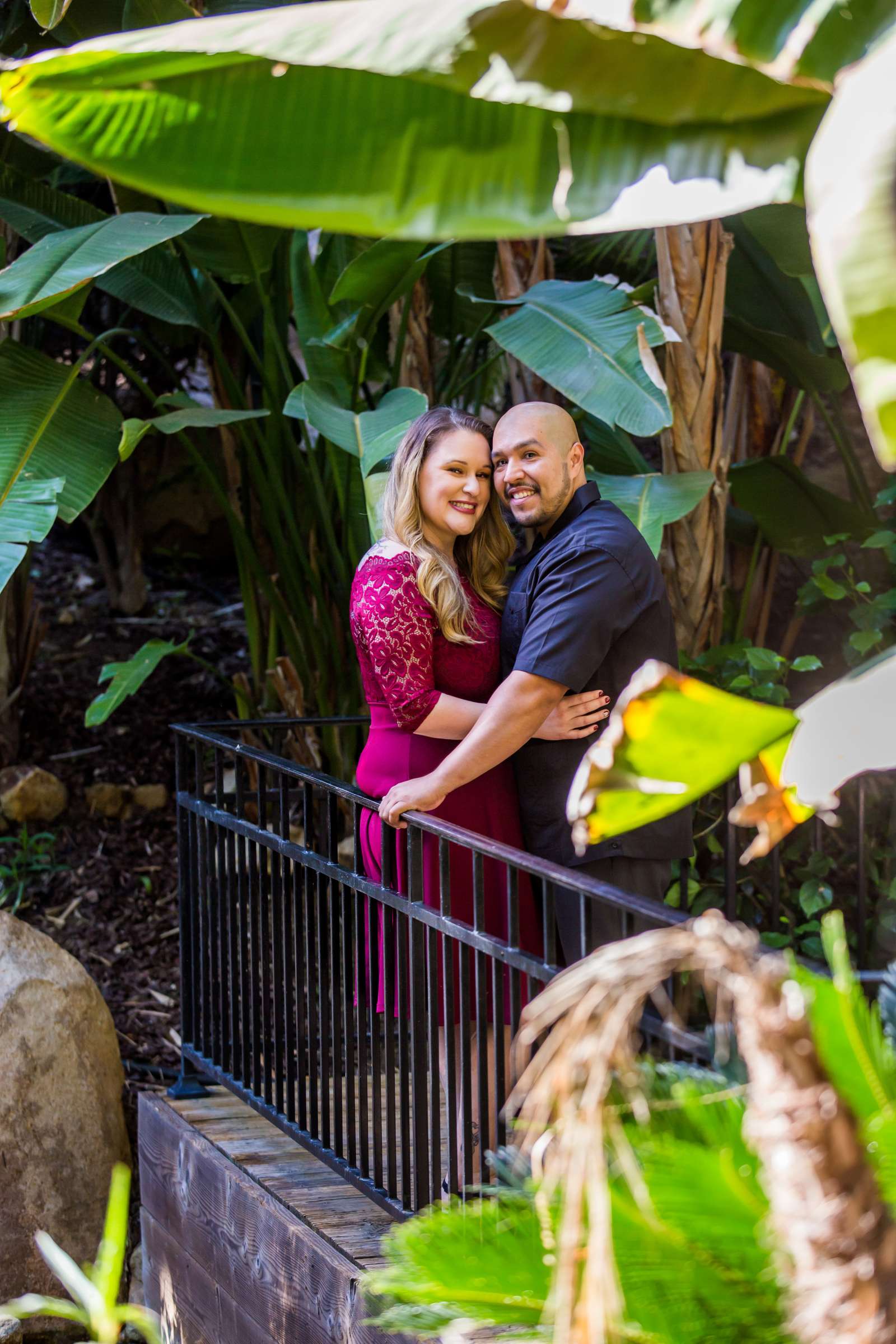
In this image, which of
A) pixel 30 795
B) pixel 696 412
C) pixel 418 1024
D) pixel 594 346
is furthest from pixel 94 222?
pixel 418 1024

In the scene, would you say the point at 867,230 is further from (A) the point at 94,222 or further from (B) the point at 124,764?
(B) the point at 124,764

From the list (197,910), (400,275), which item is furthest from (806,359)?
(197,910)

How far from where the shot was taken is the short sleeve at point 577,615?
2.58m

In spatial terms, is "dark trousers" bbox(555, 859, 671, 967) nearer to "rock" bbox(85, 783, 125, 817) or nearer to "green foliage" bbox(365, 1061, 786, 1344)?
"green foliage" bbox(365, 1061, 786, 1344)

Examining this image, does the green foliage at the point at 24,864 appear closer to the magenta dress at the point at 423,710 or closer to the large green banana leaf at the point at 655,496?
the magenta dress at the point at 423,710

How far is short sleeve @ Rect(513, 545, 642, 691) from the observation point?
2.58 metres

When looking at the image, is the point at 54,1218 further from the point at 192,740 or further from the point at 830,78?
the point at 830,78

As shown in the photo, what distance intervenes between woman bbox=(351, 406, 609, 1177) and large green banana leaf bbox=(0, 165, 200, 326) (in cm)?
198

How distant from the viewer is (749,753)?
1264mm

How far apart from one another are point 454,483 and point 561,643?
507 mm

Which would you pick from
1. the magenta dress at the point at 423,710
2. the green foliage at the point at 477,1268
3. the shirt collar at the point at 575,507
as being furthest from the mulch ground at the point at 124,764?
the green foliage at the point at 477,1268

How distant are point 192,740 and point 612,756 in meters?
2.43

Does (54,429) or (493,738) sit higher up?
(54,429)

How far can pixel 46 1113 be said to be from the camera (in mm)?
4016
